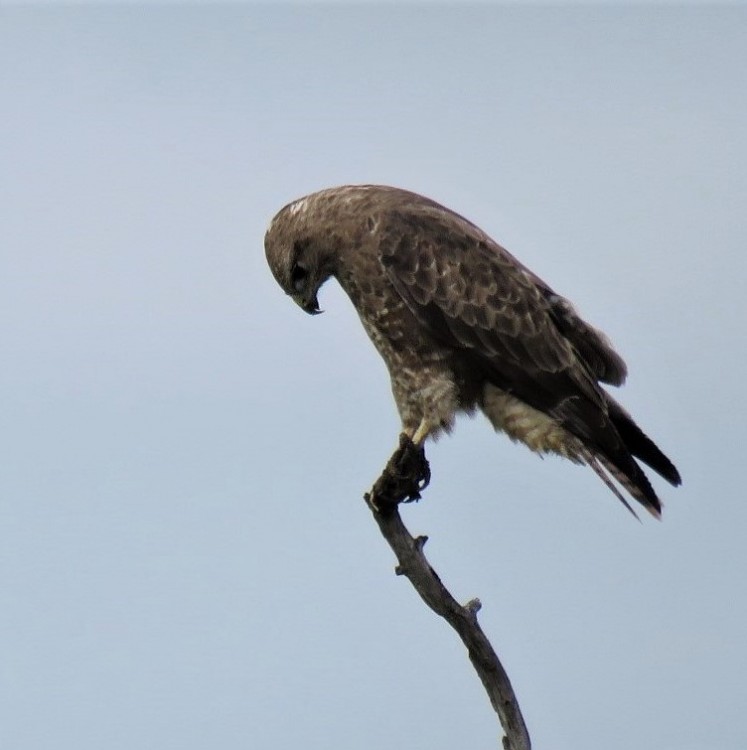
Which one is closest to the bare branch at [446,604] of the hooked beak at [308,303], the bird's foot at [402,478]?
the bird's foot at [402,478]

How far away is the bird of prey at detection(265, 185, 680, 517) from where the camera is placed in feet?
17.2

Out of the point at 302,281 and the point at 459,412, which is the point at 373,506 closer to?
the point at 459,412

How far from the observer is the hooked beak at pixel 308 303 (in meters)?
5.50

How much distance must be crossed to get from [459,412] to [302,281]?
788 mm

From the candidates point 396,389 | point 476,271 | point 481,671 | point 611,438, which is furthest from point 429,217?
point 481,671

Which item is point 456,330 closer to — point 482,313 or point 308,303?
point 482,313

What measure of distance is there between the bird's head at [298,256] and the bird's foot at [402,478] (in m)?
0.71

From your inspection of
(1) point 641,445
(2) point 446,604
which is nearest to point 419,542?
(2) point 446,604

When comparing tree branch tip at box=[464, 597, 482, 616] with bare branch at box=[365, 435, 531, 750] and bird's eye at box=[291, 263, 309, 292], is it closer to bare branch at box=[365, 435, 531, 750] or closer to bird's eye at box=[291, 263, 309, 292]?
bare branch at box=[365, 435, 531, 750]

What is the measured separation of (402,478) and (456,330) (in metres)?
0.64

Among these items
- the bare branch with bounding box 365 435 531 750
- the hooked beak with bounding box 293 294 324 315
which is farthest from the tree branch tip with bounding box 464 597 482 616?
the hooked beak with bounding box 293 294 324 315

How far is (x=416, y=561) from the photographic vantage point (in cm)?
487

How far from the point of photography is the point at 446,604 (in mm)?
4883

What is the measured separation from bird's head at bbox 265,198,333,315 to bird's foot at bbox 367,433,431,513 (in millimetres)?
713
